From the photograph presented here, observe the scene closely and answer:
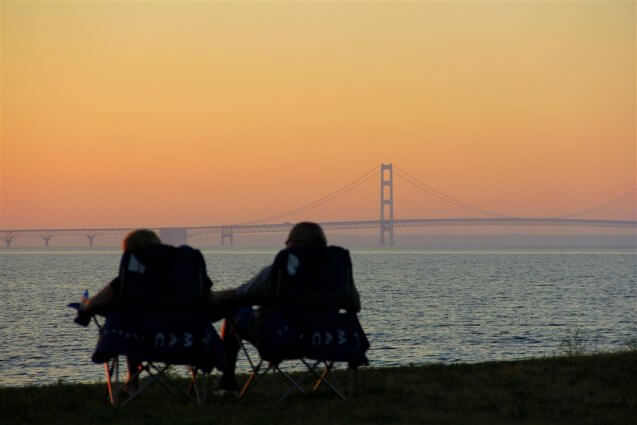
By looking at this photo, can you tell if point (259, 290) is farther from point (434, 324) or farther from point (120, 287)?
point (434, 324)

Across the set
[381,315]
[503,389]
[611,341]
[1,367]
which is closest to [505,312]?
[381,315]

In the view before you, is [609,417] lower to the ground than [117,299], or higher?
lower

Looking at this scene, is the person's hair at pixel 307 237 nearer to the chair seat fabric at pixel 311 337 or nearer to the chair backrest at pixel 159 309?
the chair seat fabric at pixel 311 337

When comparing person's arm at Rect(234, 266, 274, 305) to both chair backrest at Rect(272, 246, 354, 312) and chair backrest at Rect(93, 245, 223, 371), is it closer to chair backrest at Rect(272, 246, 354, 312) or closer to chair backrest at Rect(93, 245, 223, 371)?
chair backrest at Rect(272, 246, 354, 312)

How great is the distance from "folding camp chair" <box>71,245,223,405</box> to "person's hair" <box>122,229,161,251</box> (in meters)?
0.04

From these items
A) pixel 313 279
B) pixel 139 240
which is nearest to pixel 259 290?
pixel 313 279

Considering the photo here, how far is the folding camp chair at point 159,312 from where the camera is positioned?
501 cm

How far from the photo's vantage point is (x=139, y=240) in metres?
5.02

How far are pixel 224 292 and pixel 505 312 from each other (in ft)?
85.6

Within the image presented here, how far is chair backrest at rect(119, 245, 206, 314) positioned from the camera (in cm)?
→ 500

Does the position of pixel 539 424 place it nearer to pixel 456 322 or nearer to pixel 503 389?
pixel 503 389

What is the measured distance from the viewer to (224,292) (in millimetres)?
5297

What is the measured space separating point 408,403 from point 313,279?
89cm

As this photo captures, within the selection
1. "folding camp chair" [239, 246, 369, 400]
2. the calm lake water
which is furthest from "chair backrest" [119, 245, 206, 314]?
the calm lake water
